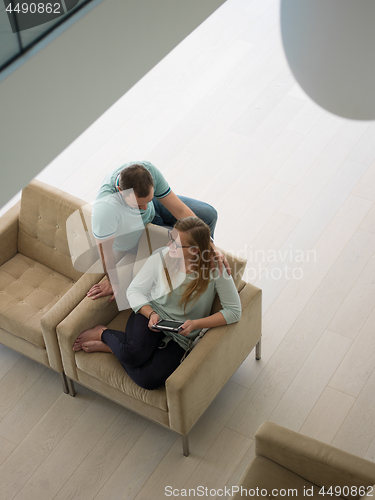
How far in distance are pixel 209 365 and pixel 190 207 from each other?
0.92m

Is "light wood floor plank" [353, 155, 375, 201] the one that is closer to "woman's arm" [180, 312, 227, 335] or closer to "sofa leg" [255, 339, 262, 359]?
"sofa leg" [255, 339, 262, 359]

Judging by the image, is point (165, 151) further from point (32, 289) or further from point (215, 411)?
point (215, 411)

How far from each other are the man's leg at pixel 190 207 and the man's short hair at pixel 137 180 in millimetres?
395

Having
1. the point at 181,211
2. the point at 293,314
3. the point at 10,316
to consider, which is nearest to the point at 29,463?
the point at 10,316

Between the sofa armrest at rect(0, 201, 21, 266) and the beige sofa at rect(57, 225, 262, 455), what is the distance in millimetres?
718

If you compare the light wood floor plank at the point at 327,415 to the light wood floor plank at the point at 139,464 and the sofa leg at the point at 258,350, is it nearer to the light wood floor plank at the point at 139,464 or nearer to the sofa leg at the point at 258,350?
the sofa leg at the point at 258,350

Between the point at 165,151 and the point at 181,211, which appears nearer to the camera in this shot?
the point at 181,211

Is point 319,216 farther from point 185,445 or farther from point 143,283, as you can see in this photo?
point 185,445

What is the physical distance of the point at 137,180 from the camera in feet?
7.71

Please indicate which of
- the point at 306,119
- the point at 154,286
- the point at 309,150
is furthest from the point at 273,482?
the point at 306,119

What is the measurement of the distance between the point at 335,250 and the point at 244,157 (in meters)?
1.14

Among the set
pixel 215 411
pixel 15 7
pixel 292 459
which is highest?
pixel 15 7

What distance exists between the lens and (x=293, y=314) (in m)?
3.10

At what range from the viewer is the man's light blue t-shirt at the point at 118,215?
2430 mm
